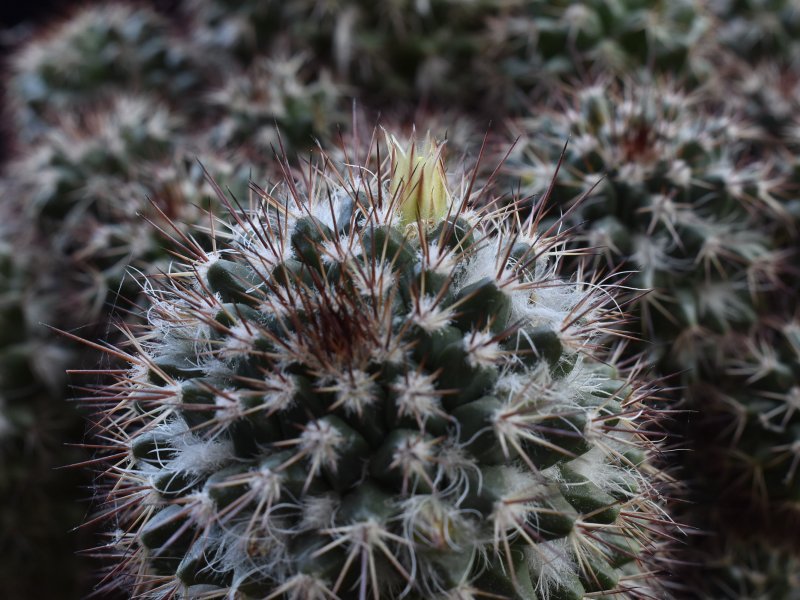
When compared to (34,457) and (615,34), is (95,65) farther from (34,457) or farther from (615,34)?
(615,34)

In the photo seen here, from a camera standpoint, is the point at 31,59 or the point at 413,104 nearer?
the point at 413,104

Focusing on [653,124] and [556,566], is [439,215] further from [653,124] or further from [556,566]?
[653,124]

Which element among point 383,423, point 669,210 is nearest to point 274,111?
point 669,210

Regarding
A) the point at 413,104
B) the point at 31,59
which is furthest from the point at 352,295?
the point at 31,59

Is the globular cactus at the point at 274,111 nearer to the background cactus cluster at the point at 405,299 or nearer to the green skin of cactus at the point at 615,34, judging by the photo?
the background cactus cluster at the point at 405,299

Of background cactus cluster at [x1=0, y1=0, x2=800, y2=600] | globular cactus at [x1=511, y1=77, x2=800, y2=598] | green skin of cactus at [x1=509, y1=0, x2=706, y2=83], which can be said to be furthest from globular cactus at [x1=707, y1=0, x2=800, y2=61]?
globular cactus at [x1=511, y1=77, x2=800, y2=598]

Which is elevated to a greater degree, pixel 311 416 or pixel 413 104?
pixel 311 416
